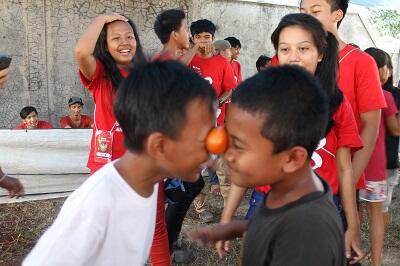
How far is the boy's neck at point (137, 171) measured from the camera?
62.7 inches

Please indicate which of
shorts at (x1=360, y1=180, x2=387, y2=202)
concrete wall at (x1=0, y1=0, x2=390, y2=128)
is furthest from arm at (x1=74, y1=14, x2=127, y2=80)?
concrete wall at (x1=0, y1=0, x2=390, y2=128)

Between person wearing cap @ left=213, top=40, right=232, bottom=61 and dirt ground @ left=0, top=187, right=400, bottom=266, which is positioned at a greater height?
person wearing cap @ left=213, top=40, right=232, bottom=61

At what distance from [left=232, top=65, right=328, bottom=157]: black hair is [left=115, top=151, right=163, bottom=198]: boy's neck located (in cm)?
37

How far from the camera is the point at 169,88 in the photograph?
1486 mm

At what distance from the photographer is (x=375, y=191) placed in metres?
3.62

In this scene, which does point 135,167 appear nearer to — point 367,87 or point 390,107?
point 367,87

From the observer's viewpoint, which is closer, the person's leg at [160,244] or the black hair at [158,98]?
the black hair at [158,98]

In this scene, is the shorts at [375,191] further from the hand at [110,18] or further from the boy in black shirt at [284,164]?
the boy in black shirt at [284,164]

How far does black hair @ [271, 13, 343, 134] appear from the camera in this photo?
2.22 meters

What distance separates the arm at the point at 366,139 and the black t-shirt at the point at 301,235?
3.53 feet

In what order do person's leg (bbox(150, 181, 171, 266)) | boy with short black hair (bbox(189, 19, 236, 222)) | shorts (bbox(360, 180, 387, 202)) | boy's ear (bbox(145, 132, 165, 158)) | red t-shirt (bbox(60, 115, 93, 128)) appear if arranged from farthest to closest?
red t-shirt (bbox(60, 115, 93, 128)), boy with short black hair (bbox(189, 19, 236, 222)), shorts (bbox(360, 180, 387, 202)), person's leg (bbox(150, 181, 171, 266)), boy's ear (bbox(145, 132, 165, 158))

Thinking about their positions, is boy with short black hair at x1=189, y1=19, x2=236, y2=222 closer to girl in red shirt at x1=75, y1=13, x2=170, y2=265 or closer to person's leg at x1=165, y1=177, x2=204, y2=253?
person's leg at x1=165, y1=177, x2=204, y2=253

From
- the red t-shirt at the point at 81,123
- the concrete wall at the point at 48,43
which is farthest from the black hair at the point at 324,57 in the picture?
the concrete wall at the point at 48,43

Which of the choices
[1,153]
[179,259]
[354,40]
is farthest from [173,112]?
[354,40]
